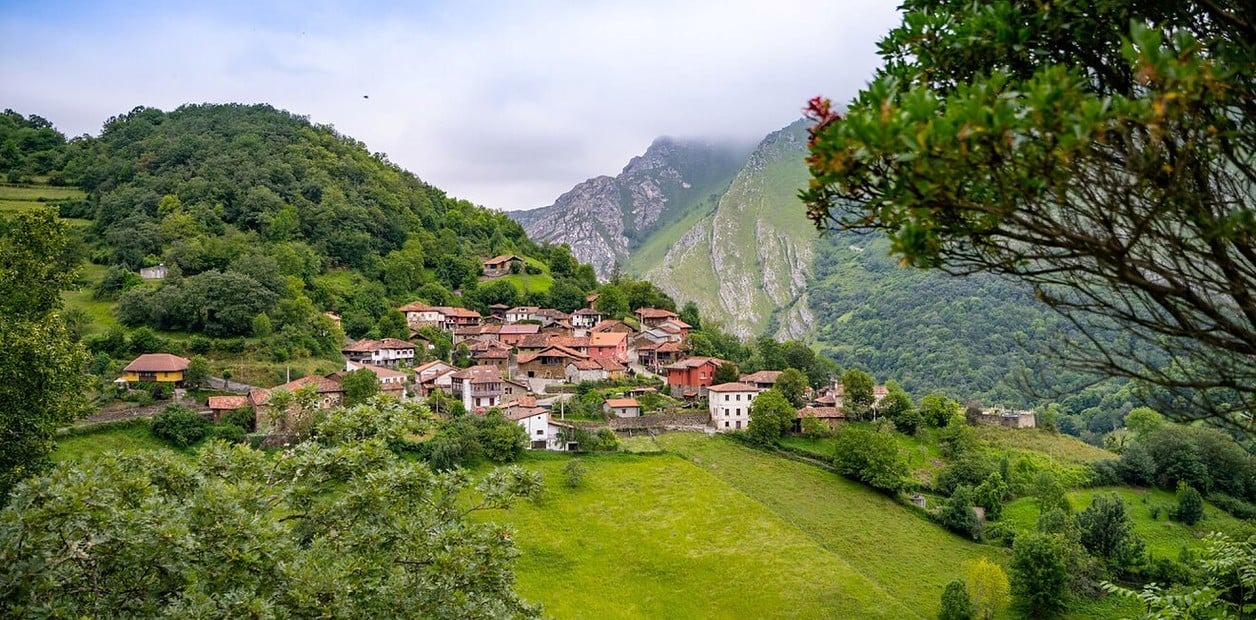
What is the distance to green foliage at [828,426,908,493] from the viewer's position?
3741 centimetres

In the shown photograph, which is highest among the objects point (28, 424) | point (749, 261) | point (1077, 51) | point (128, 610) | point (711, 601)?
point (749, 261)

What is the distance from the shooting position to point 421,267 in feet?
225

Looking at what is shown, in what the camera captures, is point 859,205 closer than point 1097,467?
Yes

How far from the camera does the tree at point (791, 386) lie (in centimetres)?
4612

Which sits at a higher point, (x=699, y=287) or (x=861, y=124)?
(x=699, y=287)

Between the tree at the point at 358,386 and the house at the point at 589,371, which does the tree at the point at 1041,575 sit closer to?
the house at the point at 589,371

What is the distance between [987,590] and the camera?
90.6 feet

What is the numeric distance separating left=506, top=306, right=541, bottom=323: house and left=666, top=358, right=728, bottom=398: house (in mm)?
18443

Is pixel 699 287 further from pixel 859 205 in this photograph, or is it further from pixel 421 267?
pixel 859 205

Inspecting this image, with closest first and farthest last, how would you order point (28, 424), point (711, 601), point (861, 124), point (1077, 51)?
point (861, 124) < point (1077, 51) < point (28, 424) < point (711, 601)

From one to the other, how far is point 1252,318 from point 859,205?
2225 millimetres

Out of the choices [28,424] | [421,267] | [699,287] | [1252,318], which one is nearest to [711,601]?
[28,424]

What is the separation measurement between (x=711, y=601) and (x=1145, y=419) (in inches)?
2063

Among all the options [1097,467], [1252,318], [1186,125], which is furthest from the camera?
[1097,467]
